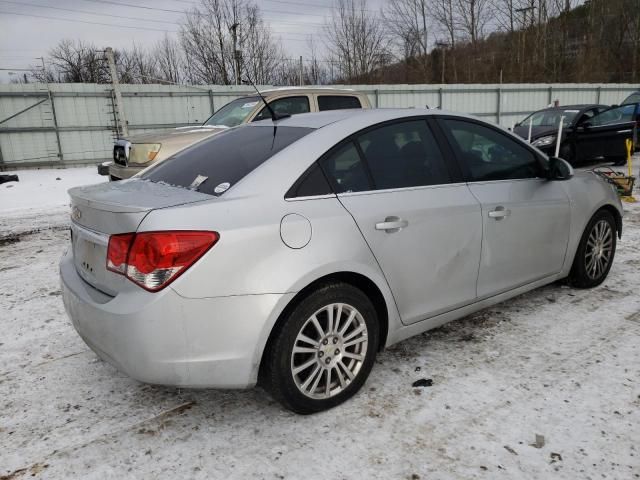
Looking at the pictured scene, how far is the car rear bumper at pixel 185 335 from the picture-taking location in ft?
7.13

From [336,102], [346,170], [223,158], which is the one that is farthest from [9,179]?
[346,170]

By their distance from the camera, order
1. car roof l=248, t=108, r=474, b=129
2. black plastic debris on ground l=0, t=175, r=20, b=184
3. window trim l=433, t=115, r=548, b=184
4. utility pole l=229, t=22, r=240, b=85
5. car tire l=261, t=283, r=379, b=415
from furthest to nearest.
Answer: utility pole l=229, t=22, r=240, b=85 → black plastic debris on ground l=0, t=175, r=20, b=184 → window trim l=433, t=115, r=548, b=184 → car roof l=248, t=108, r=474, b=129 → car tire l=261, t=283, r=379, b=415

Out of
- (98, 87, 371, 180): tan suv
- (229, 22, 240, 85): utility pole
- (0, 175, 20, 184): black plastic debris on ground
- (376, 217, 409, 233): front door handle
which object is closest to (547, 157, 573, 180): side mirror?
(376, 217, 409, 233): front door handle

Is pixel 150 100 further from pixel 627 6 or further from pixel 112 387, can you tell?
pixel 627 6

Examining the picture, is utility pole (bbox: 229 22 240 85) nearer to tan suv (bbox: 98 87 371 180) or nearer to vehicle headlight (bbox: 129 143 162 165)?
tan suv (bbox: 98 87 371 180)

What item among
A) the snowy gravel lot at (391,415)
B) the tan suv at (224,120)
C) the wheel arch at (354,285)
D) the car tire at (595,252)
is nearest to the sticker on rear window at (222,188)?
the wheel arch at (354,285)

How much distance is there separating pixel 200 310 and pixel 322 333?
0.66 metres

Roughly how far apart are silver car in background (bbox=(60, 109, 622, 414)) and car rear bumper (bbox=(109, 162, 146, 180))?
3.86 metres

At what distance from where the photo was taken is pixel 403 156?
301cm

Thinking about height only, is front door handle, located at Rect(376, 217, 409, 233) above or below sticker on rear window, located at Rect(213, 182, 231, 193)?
below

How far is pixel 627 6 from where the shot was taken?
4047 centimetres

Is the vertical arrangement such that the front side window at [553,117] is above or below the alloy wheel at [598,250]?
above

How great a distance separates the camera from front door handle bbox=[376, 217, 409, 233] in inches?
106

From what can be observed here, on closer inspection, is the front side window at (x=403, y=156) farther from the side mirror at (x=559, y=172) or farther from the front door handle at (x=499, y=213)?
the side mirror at (x=559, y=172)
